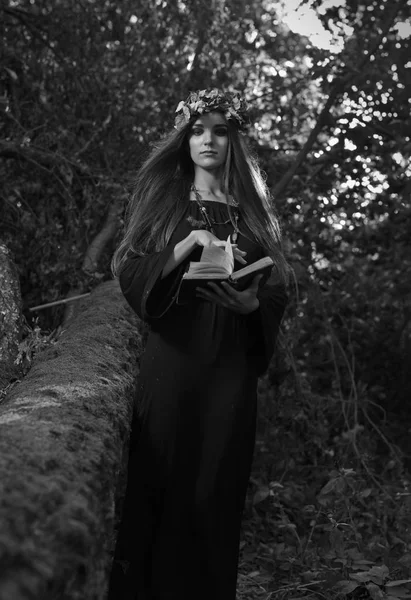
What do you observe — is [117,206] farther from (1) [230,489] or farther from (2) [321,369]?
(1) [230,489]

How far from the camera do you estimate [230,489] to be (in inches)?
102

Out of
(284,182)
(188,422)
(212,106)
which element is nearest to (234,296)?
(188,422)

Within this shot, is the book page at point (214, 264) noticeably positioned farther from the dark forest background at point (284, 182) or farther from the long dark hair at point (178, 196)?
the dark forest background at point (284, 182)

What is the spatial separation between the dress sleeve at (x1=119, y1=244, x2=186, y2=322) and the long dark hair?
18cm

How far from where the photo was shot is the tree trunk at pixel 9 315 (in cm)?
337

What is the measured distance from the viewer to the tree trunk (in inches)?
132

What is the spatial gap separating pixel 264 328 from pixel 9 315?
4.83 ft

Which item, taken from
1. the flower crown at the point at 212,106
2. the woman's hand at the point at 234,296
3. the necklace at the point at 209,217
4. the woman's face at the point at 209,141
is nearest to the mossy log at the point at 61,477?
the woman's hand at the point at 234,296

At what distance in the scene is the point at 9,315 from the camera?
3.60m

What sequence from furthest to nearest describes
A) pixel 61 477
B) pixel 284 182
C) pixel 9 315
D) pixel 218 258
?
pixel 284 182, pixel 9 315, pixel 218 258, pixel 61 477

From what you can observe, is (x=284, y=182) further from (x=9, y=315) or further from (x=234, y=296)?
(x=234, y=296)

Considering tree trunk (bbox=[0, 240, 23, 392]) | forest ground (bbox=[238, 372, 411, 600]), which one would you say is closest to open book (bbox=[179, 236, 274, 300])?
tree trunk (bbox=[0, 240, 23, 392])

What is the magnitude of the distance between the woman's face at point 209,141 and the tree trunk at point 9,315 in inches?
46.0

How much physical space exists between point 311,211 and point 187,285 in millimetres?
4267
